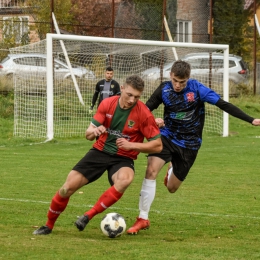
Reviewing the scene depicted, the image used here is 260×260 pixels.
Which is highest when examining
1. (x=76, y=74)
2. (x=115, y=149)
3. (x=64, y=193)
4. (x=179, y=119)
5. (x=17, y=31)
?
(x=17, y=31)

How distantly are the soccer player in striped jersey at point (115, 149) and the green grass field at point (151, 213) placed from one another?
354 millimetres

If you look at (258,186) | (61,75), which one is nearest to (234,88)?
(61,75)

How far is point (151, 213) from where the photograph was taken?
28.0ft

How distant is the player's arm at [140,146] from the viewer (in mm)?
6719

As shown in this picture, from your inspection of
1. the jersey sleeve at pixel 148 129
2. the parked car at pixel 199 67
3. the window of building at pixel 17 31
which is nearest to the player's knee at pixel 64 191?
the jersey sleeve at pixel 148 129

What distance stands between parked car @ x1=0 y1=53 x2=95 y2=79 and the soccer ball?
1121 centimetres

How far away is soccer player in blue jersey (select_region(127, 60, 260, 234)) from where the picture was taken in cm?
762

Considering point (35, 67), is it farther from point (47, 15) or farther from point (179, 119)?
point (179, 119)

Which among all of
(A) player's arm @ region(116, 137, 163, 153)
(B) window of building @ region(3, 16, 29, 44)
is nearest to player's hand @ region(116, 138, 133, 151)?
(A) player's arm @ region(116, 137, 163, 153)

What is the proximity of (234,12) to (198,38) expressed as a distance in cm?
384

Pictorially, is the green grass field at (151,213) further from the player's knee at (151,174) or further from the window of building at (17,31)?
the window of building at (17,31)

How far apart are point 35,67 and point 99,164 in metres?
11.1

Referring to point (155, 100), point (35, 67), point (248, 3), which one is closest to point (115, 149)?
point (155, 100)

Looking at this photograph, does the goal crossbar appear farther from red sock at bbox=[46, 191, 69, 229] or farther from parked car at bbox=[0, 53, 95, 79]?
red sock at bbox=[46, 191, 69, 229]
